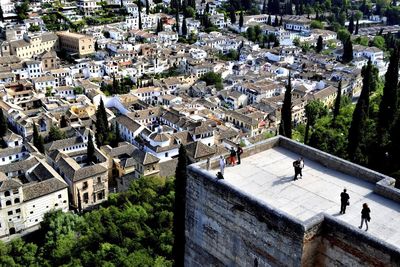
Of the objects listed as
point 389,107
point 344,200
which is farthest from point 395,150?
point 344,200

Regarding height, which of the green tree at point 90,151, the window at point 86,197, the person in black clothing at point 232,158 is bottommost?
the window at point 86,197

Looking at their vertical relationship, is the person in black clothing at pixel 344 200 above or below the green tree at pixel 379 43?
above

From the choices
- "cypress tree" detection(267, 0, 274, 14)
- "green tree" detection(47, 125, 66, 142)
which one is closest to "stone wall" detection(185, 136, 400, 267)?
"green tree" detection(47, 125, 66, 142)

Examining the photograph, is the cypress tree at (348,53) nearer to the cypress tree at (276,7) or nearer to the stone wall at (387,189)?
the cypress tree at (276,7)

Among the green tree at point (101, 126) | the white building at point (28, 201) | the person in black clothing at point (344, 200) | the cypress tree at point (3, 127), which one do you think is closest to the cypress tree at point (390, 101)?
the white building at point (28, 201)

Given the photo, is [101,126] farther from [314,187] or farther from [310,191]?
[310,191]

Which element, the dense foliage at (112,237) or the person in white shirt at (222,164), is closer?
the person in white shirt at (222,164)

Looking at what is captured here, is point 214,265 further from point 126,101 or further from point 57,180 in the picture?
point 126,101
